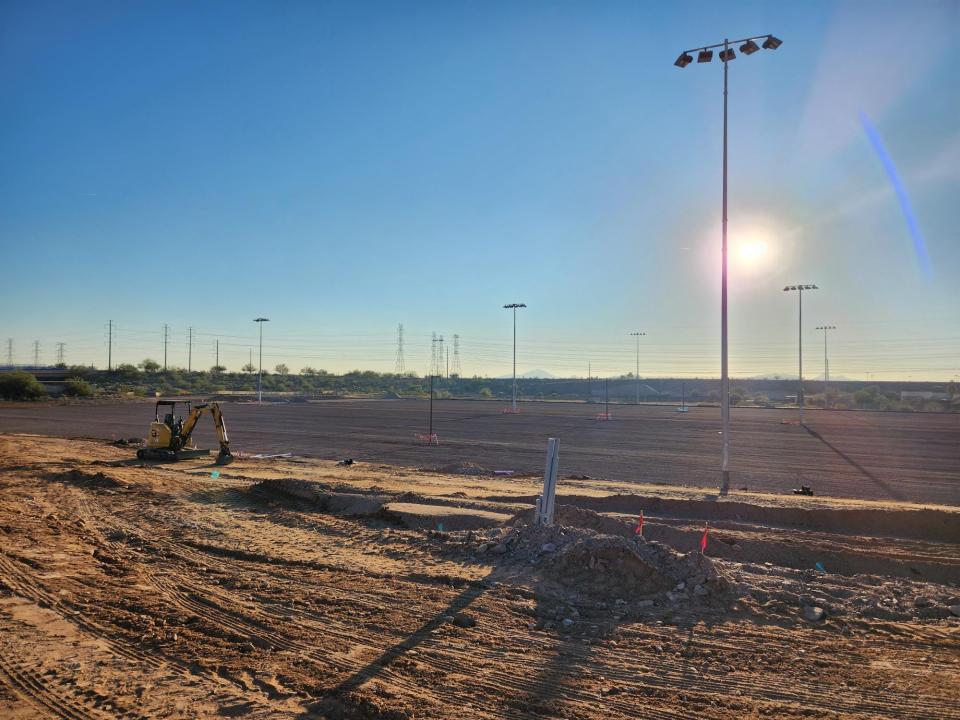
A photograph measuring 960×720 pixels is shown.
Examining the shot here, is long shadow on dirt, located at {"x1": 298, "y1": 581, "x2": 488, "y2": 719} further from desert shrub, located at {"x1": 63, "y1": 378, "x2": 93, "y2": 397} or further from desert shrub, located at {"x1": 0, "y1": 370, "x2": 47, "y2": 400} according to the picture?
desert shrub, located at {"x1": 63, "y1": 378, "x2": 93, "y2": 397}

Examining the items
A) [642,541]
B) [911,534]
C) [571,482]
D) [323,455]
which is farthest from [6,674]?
[323,455]

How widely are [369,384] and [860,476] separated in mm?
134958

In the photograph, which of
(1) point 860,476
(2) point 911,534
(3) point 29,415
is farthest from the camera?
(3) point 29,415

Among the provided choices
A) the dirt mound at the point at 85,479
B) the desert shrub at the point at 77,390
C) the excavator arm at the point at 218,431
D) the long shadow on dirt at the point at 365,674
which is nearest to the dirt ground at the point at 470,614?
the long shadow on dirt at the point at 365,674

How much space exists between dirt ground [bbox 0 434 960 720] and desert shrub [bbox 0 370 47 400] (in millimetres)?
75880

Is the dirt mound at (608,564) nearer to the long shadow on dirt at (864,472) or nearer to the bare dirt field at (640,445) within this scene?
the bare dirt field at (640,445)

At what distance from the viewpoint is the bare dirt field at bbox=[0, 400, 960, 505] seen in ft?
78.4

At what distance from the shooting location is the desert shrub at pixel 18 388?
245 ft

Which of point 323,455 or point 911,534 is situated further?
point 323,455

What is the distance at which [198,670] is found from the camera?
19.4ft

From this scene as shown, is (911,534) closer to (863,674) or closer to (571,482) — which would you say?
(863,674)

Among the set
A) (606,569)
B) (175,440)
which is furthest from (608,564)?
(175,440)

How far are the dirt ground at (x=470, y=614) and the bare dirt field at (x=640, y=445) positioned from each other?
10902 millimetres

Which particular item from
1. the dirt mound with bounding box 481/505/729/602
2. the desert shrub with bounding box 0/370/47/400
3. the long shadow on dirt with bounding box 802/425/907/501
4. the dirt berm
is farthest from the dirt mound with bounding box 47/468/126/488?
the desert shrub with bounding box 0/370/47/400
